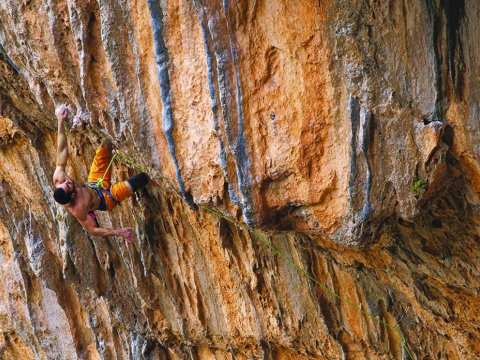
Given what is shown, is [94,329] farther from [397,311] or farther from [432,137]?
[432,137]

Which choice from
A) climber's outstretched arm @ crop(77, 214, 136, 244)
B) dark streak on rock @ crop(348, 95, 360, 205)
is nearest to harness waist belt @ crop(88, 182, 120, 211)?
climber's outstretched arm @ crop(77, 214, 136, 244)

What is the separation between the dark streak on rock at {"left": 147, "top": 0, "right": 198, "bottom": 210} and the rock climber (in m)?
1.34

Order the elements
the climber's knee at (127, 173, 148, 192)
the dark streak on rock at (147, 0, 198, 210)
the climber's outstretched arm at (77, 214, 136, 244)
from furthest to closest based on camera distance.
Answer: the climber's knee at (127, 173, 148, 192) < the climber's outstretched arm at (77, 214, 136, 244) < the dark streak on rock at (147, 0, 198, 210)

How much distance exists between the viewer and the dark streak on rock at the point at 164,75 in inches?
167

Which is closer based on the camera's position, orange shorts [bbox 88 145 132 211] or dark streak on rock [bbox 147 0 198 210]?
dark streak on rock [bbox 147 0 198 210]

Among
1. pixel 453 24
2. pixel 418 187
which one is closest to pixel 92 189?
pixel 418 187

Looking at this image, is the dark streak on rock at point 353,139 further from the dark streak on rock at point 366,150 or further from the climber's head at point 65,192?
the climber's head at point 65,192

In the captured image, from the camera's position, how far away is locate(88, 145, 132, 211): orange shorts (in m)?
5.88

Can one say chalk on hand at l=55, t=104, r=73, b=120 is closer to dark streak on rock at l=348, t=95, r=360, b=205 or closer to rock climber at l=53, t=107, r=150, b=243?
rock climber at l=53, t=107, r=150, b=243

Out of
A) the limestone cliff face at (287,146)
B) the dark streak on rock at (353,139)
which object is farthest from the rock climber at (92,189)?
the dark streak on rock at (353,139)

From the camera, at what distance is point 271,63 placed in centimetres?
406

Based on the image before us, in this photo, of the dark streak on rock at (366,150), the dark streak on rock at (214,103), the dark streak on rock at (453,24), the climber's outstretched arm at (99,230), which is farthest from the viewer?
the climber's outstretched arm at (99,230)

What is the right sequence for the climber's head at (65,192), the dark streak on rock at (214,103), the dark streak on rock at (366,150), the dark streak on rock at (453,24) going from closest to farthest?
1. the dark streak on rock at (453,24)
2. the dark streak on rock at (366,150)
3. the dark streak on rock at (214,103)
4. the climber's head at (65,192)

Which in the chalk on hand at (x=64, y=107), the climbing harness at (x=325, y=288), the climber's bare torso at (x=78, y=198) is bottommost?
the climbing harness at (x=325, y=288)
